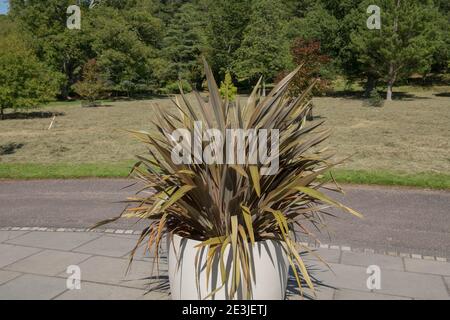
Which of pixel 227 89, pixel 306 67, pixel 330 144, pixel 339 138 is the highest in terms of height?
pixel 306 67

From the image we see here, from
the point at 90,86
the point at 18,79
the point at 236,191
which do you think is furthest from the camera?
the point at 90,86

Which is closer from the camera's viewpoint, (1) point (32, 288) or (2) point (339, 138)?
(1) point (32, 288)

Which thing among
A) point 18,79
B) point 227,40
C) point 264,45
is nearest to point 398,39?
point 264,45

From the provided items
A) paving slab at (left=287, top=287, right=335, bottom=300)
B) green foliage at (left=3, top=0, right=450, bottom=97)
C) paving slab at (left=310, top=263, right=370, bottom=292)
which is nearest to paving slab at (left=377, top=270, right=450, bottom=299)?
paving slab at (left=310, top=263, right=370, bottom=292)

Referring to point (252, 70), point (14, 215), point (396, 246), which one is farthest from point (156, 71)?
point (396, 246)

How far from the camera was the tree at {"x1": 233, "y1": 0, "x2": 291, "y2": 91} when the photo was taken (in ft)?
126

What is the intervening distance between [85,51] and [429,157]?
35.3 m

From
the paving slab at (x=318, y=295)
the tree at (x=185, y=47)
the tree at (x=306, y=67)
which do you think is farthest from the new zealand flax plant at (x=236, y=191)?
the tree at (x=185, y=47)

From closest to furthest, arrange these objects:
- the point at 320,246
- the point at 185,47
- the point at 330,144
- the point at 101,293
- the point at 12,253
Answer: the point at 101,293
the point at 12,253
the point at 320,246
the point at 330,144
the point at 185,47

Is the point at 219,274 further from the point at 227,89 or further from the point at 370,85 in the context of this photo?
the point at 370,85

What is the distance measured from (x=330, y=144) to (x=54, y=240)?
11372 millimetres

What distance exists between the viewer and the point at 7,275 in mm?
5309
